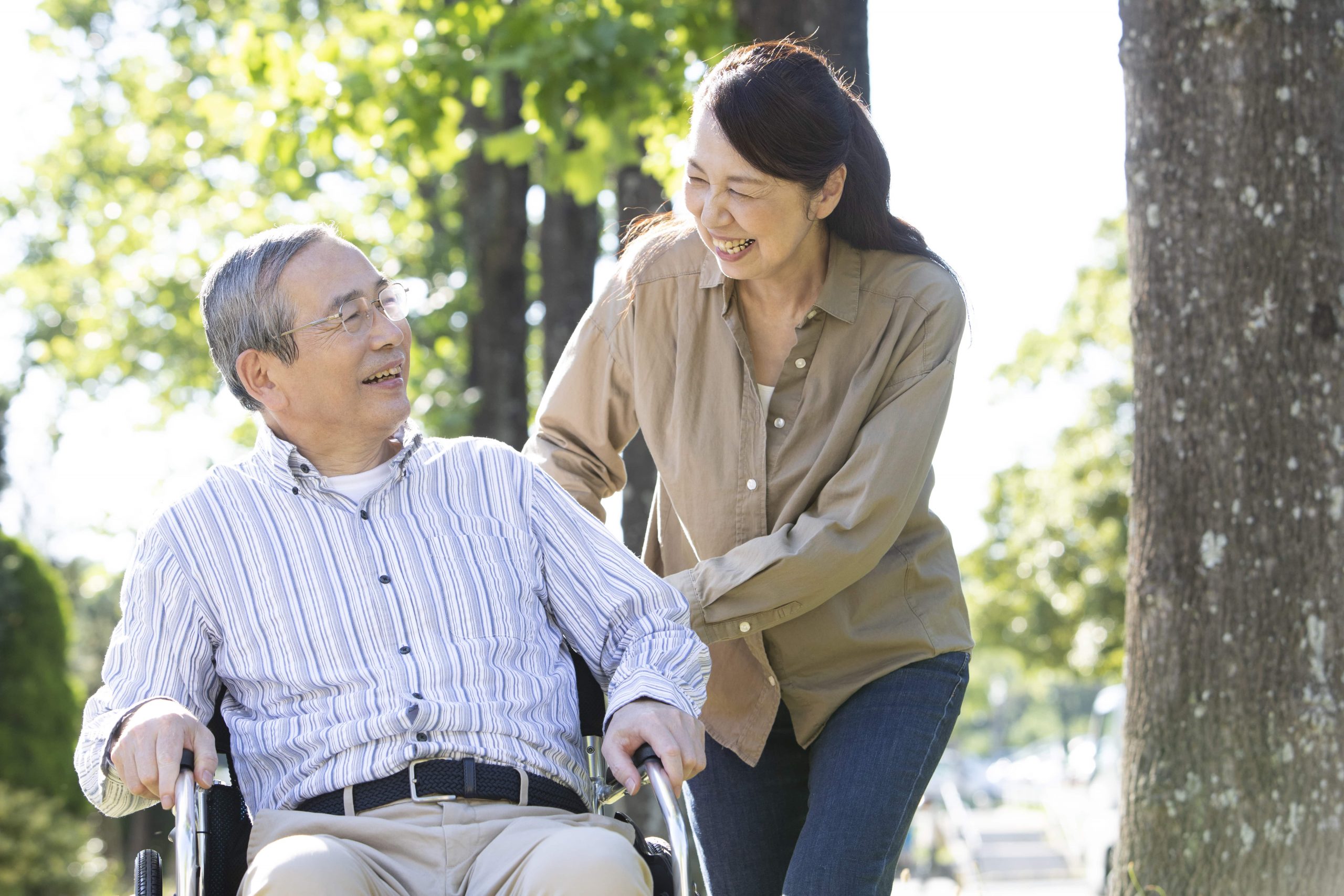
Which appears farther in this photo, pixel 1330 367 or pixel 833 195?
pixel 1330 367

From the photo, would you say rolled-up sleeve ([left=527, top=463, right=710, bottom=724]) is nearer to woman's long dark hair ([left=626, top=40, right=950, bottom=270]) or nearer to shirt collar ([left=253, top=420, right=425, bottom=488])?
shirt collar ([left=253, top=420, right=425, bottom=488])

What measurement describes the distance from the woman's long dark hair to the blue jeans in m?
0.91

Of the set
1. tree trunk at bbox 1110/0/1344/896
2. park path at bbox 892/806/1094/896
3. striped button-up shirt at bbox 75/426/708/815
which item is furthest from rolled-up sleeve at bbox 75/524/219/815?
park path at bbox 892/806/1094/896

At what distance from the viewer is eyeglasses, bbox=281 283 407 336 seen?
2.61 meters

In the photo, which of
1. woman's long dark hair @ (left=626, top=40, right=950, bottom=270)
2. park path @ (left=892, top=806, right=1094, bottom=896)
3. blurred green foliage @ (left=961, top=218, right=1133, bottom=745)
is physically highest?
woman's long dark hair @ (left=626, top=40, right=950, bottom=270)

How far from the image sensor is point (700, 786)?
→ 3.01m

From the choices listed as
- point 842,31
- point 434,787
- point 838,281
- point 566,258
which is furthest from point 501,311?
point 434,787

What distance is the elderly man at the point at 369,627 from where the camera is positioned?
231 centimetres

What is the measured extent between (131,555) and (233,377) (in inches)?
15.0

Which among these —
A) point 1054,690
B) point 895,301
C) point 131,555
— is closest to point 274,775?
point 131,555

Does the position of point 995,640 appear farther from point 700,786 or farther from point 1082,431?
point 700,786

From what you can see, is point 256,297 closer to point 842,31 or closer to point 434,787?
point 434,787

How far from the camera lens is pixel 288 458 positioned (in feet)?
8.57

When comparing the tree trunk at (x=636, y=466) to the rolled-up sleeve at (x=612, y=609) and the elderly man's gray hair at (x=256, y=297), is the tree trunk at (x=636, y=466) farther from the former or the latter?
the elderly man's gray hair at (x=256, y=297)
